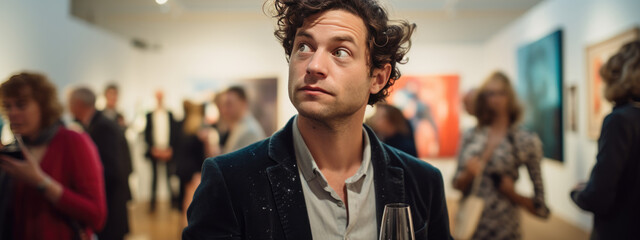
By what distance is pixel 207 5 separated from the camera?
6.38m

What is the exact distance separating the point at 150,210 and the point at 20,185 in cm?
603

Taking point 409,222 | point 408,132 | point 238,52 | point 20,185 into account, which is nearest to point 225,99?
point 408,132

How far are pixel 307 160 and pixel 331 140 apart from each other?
3.6 inches

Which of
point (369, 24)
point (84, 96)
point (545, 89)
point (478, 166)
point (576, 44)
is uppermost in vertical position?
point (576, 44)

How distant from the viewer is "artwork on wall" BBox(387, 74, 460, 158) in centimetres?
864

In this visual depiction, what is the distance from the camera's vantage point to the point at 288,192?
4.55 feet

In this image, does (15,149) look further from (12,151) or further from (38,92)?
(38,92)

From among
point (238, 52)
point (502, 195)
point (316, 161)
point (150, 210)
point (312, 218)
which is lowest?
point (150, 210)

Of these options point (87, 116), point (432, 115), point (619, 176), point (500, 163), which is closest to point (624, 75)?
point (619, 176)

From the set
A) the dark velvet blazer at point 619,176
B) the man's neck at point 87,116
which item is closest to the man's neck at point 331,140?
the dark velvet blazer at point 619,176

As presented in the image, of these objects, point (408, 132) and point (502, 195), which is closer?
point (502, 195)

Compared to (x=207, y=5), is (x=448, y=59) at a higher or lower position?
lower

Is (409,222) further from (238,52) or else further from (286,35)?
(238,52)

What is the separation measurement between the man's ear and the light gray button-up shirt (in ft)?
0.82
